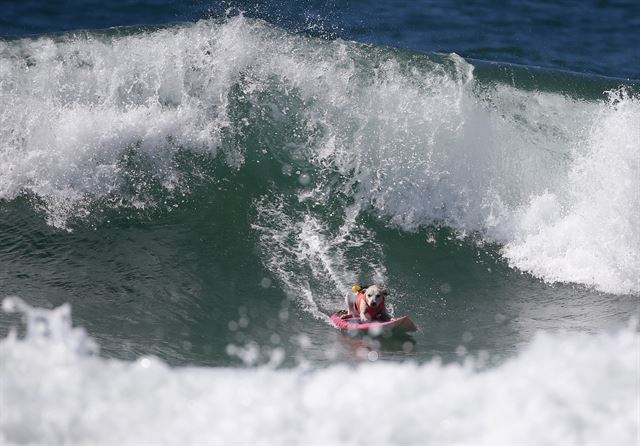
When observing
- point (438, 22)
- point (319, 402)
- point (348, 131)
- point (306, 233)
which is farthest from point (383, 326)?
point (438, 22)

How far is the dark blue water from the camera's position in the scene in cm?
1585

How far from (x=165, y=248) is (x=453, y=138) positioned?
4.42 metres

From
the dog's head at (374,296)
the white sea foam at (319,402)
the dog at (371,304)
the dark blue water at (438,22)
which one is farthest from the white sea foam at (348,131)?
the white sea foam at (319,402)

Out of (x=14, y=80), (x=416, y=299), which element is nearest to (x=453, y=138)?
(x=416, y=299)

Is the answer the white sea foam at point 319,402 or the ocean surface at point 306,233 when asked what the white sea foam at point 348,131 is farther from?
the white sea foam at point 319,402

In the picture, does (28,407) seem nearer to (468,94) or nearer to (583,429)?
(583,429)

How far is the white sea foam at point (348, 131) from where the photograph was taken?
11.8m

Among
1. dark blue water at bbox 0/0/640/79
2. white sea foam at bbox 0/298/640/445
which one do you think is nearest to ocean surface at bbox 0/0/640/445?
white sea foam at bbox 0/298/640/445

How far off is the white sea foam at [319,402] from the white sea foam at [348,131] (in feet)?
14.5

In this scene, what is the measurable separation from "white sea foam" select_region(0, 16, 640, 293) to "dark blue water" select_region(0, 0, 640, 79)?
7.59ft

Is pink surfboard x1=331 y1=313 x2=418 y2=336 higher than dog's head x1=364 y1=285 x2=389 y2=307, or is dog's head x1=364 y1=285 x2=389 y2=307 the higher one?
dog's head x1=364 y1=285 x2=389 y2=307

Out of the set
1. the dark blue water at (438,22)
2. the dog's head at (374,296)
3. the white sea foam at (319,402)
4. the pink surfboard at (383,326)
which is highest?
the dark blue water at (438,22)

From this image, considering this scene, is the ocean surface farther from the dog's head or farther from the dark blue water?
the dog's head

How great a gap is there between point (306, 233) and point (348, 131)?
6.80 ft
